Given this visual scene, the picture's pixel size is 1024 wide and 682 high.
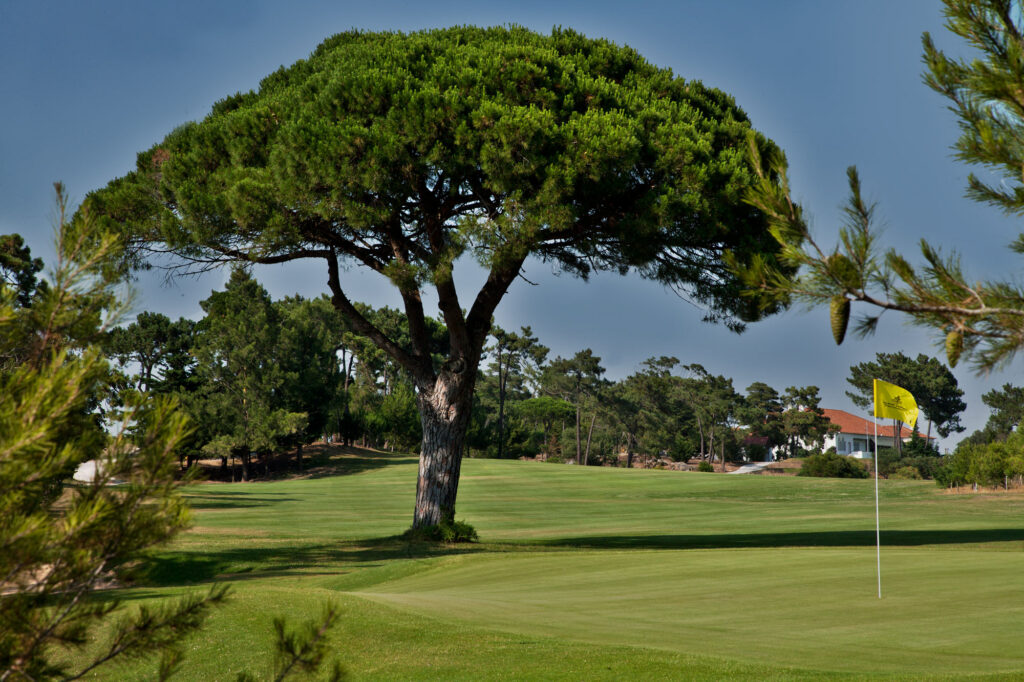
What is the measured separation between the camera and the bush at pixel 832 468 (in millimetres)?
62094

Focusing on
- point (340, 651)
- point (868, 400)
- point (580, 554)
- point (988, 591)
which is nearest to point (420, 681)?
point (340, 651)

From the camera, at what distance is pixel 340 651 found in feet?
27.6

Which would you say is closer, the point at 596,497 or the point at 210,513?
the point at 210,513

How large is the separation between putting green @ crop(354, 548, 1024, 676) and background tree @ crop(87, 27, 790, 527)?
219 inches

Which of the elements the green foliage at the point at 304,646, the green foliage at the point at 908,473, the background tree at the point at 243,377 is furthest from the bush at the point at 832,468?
the green foliage at the point at 304,646

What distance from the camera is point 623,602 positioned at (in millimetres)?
11047

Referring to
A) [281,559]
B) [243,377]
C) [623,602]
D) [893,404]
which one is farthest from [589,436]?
[623,602]

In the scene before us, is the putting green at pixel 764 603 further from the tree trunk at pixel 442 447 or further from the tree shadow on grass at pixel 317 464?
the tree shadow on grass at pixel 317 464

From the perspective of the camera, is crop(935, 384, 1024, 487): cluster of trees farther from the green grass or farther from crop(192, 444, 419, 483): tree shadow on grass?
crop(192, 444, 419, 483): tree shadow on grass

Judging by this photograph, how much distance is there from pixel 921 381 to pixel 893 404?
80268 millimetres

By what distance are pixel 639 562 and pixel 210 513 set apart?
21906mm

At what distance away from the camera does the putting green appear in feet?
26.1

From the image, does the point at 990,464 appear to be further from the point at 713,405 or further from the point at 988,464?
the point at 713,405

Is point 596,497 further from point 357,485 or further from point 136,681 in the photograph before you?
point 136,681
